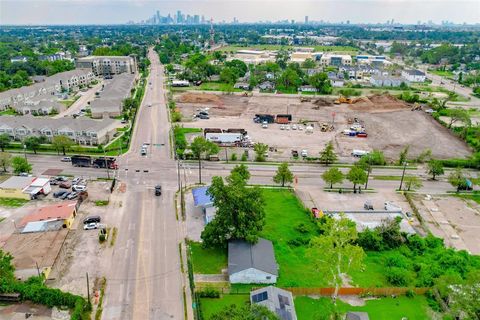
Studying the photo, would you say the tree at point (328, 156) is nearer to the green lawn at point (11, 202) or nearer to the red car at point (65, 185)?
the red car at point (65, 185)

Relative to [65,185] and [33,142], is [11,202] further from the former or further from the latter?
[33,142]

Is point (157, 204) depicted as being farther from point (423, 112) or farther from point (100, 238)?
point (423, 112)

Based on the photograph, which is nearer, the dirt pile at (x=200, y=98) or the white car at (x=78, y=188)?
the white car at (x=78, y=188)

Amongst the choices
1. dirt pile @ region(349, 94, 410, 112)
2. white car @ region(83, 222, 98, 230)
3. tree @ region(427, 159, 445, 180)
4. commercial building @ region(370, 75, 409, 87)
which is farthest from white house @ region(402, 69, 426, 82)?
white car @ region(83, 222, 98, 230)

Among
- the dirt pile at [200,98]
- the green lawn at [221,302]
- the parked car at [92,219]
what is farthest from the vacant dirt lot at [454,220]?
the dirt pile at [200,98]

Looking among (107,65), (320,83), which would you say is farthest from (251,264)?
(107,65)
